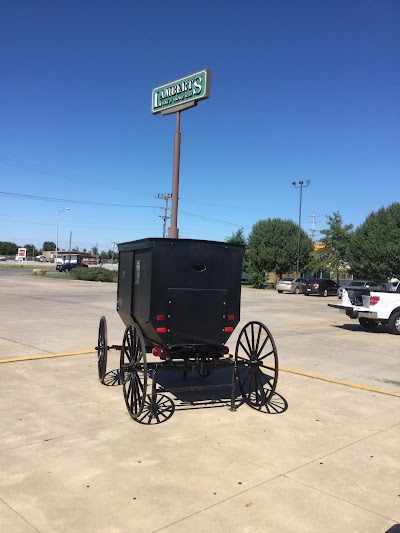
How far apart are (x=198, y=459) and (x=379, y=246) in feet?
125

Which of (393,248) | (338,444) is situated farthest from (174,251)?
(393,248)

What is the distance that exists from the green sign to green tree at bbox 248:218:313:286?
33.3 meters

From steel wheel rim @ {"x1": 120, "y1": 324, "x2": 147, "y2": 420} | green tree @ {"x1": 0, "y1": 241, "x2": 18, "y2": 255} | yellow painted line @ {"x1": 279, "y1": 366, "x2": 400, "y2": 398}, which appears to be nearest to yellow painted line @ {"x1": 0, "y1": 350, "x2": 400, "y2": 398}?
yellow painted line @ {"x1": 279, "y1": 366, "x2": 400, "y2": 398}

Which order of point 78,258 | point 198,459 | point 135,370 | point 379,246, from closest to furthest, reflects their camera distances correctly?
point 198,459 → point 135,370 → point 379,246 → point 78,258

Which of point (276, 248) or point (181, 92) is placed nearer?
point (181, 92)

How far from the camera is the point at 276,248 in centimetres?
5103

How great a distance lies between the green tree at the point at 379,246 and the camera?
126 ft

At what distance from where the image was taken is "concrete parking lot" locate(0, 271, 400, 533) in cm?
344

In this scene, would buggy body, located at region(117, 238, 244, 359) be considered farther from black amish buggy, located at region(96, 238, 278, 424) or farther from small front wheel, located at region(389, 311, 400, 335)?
small front wheel, located at region(389, 311, 400, 335)

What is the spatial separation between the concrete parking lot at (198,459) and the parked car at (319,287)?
30.7 metres

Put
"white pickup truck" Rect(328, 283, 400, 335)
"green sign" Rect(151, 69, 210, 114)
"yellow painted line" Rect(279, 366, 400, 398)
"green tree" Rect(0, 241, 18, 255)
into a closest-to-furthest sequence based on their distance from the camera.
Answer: "yellow painted line" Rect(279, 366, 400, 398) → "white pickup truck" Rect(328, 283, 400, 335) → "green sign" Rect(151, 69, 210, 114) → "green tree" Rect(0, 241, 18, 255)

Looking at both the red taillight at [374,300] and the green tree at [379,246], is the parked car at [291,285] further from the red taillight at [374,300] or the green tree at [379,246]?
the red taillight at [374,300]

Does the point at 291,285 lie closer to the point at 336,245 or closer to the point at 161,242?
the point at 336,245

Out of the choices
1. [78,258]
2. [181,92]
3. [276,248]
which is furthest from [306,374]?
[78,258]
